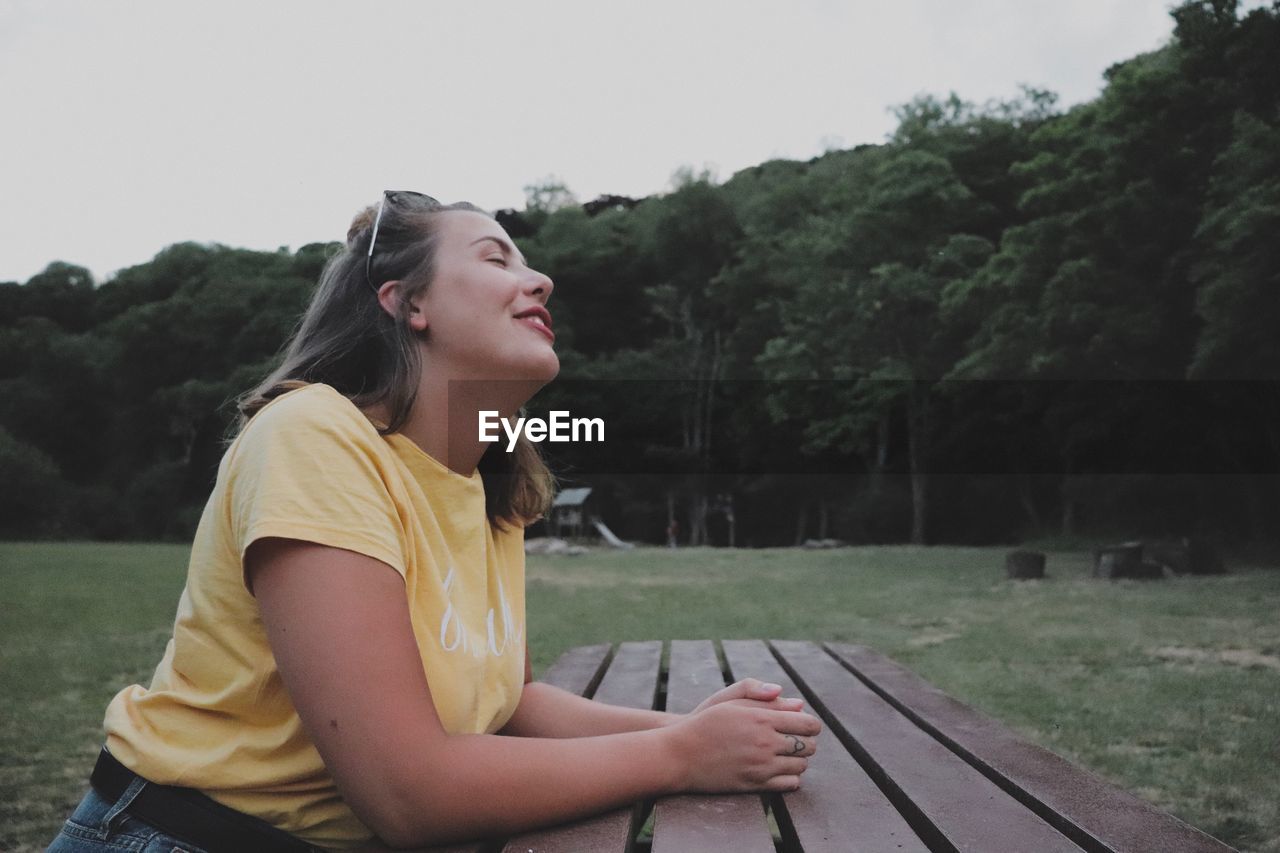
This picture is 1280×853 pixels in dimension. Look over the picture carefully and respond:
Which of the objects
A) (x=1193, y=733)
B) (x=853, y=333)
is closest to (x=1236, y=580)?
(x=1193, y=733)

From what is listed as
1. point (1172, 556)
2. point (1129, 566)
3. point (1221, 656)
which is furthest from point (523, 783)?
point (1172, 556)

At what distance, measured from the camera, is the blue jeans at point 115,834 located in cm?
133

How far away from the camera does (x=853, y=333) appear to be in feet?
90.1

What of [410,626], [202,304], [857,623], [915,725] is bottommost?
[857,623]

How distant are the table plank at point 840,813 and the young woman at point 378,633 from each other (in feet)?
0.22

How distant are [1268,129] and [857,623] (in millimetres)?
9676

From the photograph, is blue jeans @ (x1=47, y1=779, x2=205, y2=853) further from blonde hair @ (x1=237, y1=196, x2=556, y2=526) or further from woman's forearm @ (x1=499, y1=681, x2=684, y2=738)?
woman's forearm @ (x1=499, y1=681, x2=684, y2=738)

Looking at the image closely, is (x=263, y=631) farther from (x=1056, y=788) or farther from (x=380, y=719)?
(x=1056, y=788)

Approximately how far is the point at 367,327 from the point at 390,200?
259 mm

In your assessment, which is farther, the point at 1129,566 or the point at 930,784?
the point at 1129,566

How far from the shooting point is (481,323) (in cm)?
171

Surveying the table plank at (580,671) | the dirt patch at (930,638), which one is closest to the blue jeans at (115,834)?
the table plank at (580,671)

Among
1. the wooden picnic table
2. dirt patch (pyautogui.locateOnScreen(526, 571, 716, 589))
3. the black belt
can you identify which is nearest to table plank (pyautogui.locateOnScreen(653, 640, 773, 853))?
the wooden picnic table

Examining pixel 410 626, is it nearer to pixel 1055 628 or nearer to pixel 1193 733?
pixel 1193 733
